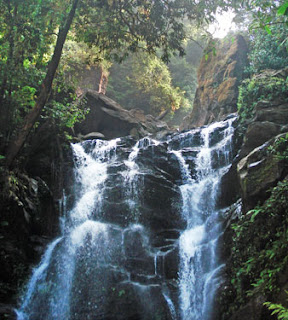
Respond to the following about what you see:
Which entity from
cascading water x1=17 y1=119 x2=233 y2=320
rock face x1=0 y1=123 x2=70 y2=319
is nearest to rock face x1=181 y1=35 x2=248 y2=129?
cascading water x1=17 y1=119 x2=233 y2=320

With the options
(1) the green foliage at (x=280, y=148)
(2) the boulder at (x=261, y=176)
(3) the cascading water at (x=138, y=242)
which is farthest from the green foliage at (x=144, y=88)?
(1) the green foliage at (x=280, y=148)

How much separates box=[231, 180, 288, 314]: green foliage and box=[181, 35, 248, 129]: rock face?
1149 cm

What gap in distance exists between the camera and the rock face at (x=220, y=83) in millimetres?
17562

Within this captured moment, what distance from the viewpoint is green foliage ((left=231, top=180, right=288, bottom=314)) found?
17.2 ft

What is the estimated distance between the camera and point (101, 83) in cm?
2317

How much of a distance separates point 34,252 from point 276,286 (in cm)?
711

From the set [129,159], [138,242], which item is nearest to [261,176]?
[138,242]

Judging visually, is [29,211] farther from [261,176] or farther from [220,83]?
[220,83]

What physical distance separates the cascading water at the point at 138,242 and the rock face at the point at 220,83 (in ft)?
15.2

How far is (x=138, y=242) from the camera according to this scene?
Answer: 386 inches

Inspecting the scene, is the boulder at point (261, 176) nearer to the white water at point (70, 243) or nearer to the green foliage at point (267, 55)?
the white water at point (70, 243)

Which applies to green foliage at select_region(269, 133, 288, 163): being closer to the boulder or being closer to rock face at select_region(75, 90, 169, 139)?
the boulder

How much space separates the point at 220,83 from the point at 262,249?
14986 mm

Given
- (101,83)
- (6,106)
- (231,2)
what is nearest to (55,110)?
(6,106)
